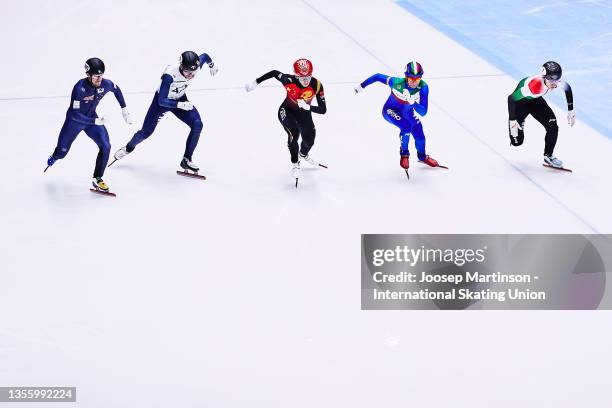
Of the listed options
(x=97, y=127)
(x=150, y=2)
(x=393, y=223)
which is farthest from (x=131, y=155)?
(x=150, y=2)

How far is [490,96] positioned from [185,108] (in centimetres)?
548

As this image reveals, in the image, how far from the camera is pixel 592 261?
9.58 metres

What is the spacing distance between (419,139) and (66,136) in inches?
169

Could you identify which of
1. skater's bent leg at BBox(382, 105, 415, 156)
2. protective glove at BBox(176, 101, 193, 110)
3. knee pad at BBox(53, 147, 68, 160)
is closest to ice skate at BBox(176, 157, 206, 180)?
protective glove at BBox(176, 101, 193, 110)

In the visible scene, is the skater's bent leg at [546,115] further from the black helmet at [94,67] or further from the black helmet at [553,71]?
the black helmet at [94,67]

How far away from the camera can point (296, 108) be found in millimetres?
11016

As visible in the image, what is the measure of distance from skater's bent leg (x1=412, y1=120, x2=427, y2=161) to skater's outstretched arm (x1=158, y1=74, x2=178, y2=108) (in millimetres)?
2942

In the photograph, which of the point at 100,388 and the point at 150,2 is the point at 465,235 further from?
the point at 150,2

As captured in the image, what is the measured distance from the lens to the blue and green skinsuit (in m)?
11.0

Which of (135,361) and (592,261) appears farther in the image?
(592,261)

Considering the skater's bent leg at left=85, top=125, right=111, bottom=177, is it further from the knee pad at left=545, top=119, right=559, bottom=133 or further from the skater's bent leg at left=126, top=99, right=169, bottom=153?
the knee pad at left=545, top=119, right=559, bottom=133

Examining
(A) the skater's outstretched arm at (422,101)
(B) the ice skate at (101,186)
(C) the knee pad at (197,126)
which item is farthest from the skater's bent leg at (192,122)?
(A) the skater's outstretched arm at (422,101)

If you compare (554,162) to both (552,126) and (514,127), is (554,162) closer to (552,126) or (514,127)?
(552,126)

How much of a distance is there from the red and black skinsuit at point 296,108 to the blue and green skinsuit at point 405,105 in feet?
2.33
